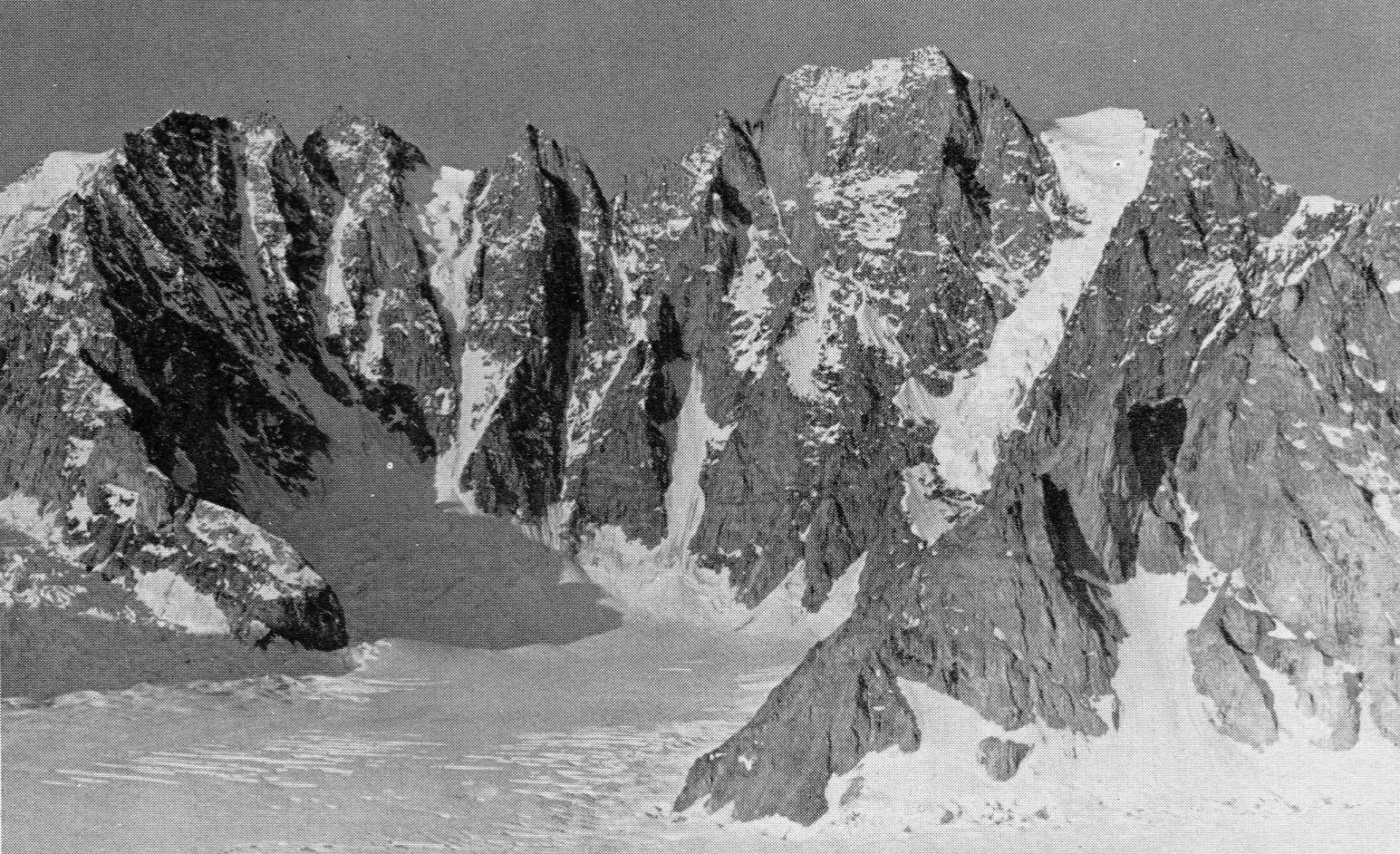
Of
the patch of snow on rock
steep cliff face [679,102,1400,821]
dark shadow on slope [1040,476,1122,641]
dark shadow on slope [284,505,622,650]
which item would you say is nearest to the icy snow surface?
steep cliff face [679,102,1400,821]

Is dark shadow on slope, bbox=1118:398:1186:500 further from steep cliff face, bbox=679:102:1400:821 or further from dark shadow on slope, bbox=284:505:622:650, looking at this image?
dark shadow on slope, bbox=284:505:622:650

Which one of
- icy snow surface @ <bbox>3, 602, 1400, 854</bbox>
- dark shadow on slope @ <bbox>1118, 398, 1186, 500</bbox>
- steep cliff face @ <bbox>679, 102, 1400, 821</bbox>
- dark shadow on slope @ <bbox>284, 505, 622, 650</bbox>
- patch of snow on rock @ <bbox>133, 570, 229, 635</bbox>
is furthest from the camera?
dark shadow on slope @ <bbox>284, 505, 622, 650</bbox>

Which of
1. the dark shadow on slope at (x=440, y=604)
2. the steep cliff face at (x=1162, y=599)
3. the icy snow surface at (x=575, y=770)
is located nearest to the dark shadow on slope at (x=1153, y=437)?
the steep cliff face at (x=1162, y=599)

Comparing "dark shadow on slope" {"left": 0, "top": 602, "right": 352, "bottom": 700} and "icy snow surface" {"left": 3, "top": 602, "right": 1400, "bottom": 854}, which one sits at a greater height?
"dark shadow on slope" {"left": 0, "top": 602, "right": 352, "bottom": 700}

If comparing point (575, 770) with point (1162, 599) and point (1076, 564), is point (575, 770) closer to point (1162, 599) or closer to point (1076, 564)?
point (1076, 564)

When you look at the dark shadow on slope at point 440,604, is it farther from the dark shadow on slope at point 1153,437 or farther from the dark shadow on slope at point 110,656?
the dark shadow on slope at point 1153,437

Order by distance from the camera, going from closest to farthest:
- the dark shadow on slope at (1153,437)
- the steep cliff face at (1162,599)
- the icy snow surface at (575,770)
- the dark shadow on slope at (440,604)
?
the icy snow surface at (575,770), the steep cliff face at (1162,599), the dark shadow on slope at (1153,437), the dark shadow on slope at (440,604)

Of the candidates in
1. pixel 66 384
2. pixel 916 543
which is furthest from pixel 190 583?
pixel 916 543

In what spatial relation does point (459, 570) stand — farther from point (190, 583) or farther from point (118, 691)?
point (118, 691)
